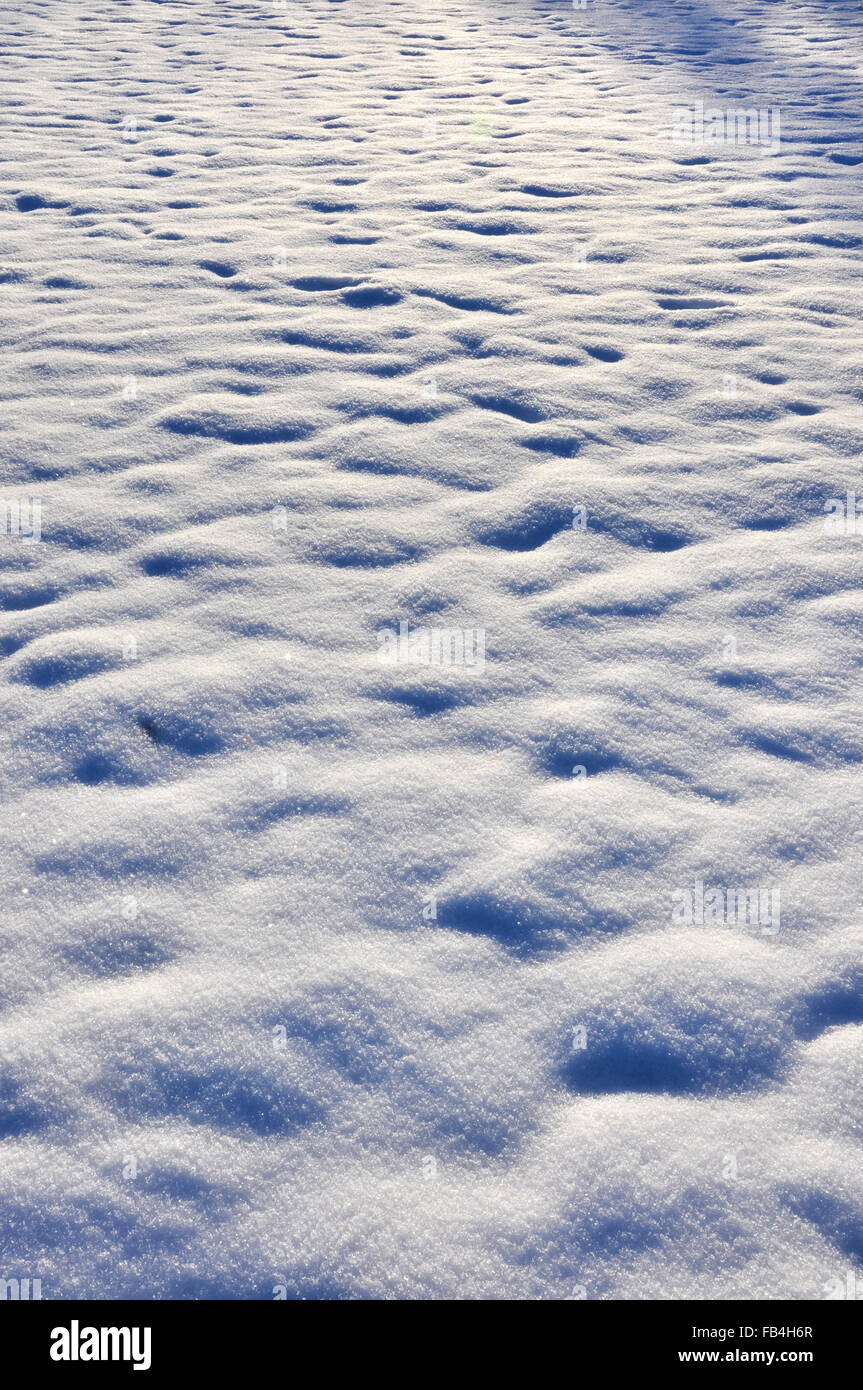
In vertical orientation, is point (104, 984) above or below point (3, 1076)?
above

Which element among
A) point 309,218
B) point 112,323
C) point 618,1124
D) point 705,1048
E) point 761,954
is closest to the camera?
point 618,1124

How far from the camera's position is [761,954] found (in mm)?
1739

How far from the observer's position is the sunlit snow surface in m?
1.42

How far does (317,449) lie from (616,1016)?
2.07 meters

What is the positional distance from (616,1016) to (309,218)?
14.1ft

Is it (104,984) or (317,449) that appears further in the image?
(317,449)

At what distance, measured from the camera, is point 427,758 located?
2086 mm

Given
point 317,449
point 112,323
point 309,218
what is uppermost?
point 309,218

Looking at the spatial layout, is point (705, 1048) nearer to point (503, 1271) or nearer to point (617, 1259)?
point (617, 1259)

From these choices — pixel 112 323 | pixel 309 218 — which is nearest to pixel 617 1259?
pixel 112 323

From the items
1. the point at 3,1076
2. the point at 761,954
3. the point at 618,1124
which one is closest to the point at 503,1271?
the point at 618,1124

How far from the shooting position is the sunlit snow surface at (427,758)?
1425 millimetres
